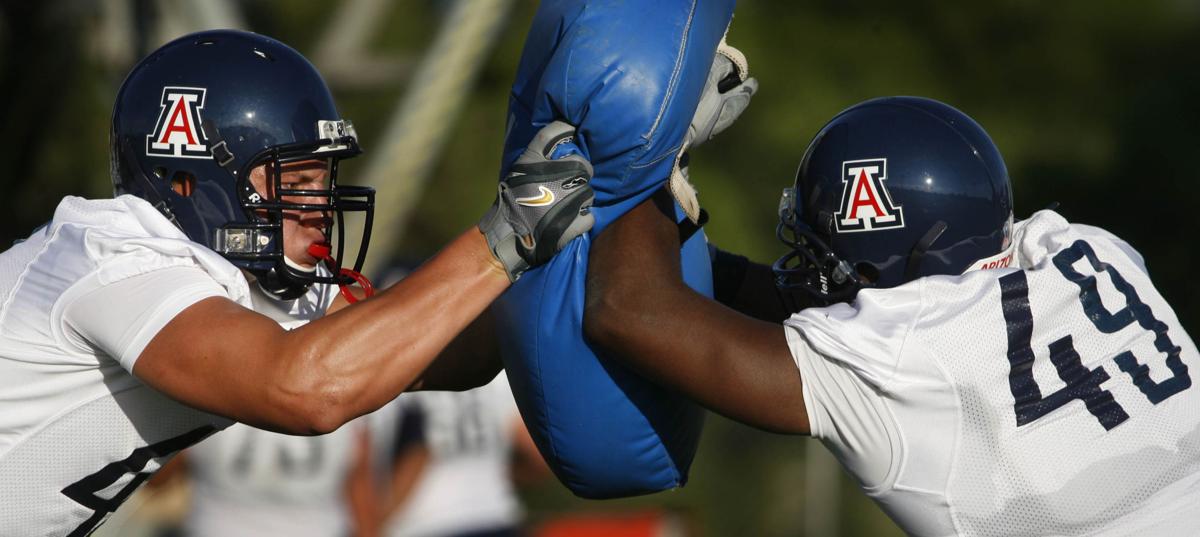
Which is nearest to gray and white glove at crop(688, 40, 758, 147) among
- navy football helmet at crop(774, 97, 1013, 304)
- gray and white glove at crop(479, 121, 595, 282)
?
navy football helmet at crop(774, 97, 1013, 304)

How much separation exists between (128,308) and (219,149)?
571 mm

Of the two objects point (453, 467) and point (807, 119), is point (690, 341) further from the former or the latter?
point (807, 119)

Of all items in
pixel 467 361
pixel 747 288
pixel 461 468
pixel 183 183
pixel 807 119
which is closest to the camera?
pixel 183 183

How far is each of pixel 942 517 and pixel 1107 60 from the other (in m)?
8.52

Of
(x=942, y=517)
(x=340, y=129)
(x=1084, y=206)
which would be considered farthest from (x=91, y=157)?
(x=942, y=517)

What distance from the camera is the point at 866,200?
3.24 meters

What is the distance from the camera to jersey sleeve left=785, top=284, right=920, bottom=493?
9.32 feet

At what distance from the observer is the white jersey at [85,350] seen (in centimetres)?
294

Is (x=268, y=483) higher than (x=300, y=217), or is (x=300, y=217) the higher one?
(x=300, y=217)

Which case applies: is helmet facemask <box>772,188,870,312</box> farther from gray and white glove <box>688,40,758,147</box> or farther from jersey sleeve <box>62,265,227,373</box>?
jersey sleeve <box>62,265,227,373</box>

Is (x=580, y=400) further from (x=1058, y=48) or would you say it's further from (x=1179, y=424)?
(x=1058, y=48)

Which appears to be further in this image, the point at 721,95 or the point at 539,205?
the point at 721,95

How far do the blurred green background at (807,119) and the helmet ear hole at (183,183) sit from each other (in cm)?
425

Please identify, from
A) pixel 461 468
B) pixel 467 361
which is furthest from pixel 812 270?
pixel 461 468
